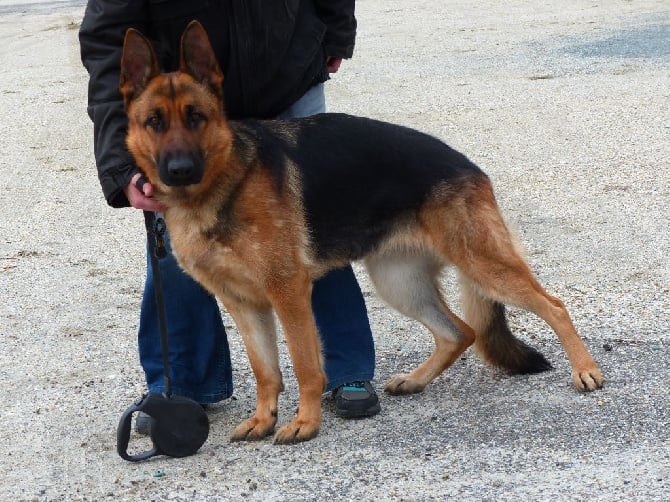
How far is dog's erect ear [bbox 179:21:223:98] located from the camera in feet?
12.7

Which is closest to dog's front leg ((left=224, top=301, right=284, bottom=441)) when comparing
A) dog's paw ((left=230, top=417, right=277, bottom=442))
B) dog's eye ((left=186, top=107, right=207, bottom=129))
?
dog's paw ((left=230, top=417, right=277, bottom=442))

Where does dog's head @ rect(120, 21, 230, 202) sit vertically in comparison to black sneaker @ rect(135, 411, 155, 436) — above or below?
above

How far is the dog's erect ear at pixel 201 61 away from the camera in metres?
3.87

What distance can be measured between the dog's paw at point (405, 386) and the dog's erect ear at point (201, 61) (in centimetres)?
158

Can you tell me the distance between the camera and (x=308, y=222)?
13.7 feet

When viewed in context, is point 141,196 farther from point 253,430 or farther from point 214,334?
point 253,430

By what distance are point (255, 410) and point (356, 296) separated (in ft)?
2.27

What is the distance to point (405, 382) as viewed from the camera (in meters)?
4.62

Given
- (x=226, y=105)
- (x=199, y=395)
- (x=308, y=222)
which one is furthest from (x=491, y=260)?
(x=199, y=395)

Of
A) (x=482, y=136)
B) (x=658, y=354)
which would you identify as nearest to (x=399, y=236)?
(x=658, y=354)

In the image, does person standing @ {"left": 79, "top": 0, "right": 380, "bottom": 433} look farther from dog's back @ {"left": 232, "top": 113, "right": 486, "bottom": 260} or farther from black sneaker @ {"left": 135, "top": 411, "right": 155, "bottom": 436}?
dog's back @ {"left": 232, "top": 113, "right": 486, "bottom": 260}

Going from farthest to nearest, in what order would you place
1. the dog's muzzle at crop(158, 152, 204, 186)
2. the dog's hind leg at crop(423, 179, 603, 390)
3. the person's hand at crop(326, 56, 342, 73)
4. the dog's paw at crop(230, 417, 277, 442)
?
the person's hand at crop(326, 56, 342, 73) < the dog's hind leg at crop(423, 179, 603, 390) < the dog's paw at crop(230, 417, 277, 442) < the dog's muzzle at crop(158, 152, 204, 186)

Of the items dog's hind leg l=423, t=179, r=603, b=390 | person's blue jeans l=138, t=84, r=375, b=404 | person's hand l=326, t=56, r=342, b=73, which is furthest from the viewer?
person's hand l=326, t=56, r=342, b=73

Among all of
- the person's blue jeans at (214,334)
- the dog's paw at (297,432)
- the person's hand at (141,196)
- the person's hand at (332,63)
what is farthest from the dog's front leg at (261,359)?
the person's hand at (332,63)
